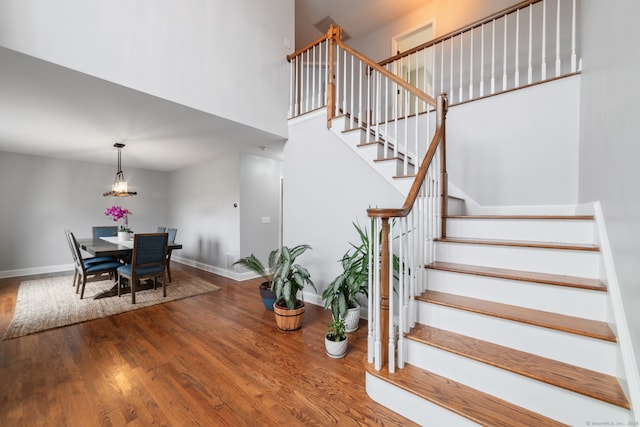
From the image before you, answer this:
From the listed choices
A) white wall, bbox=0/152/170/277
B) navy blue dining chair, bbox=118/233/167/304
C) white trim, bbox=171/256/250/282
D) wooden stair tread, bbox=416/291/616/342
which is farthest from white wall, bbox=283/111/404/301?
white wall, bbox=0/152/170/277

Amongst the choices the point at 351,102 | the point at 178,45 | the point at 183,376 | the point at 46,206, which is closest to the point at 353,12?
the point at 351,102

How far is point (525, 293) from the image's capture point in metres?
1.58

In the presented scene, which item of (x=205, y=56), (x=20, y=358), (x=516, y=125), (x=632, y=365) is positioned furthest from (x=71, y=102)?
(x=516, y=125)

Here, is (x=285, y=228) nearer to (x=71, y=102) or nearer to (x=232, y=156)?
(x=232, y=156)

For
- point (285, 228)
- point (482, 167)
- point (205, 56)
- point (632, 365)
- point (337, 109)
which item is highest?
point (205, 56)

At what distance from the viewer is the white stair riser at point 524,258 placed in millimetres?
1601

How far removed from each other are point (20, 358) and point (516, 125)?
5271 millimetres

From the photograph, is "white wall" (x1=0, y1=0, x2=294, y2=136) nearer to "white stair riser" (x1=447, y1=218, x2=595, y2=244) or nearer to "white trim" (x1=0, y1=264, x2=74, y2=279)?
"white stair riser" (x1=447, y1=218, x2=595, y2=244)

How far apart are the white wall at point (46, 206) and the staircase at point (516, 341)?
6835 mm

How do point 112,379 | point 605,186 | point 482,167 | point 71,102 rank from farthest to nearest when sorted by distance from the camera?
point 482,167 → point 71,102 → point 112,379 → point 605,186

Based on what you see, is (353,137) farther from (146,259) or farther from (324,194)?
(146,259)

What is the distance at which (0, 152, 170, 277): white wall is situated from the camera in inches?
187

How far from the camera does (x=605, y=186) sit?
5.18ft


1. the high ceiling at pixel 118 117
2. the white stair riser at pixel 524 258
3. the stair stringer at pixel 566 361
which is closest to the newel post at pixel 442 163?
the white stair riser at pixel 524 258
